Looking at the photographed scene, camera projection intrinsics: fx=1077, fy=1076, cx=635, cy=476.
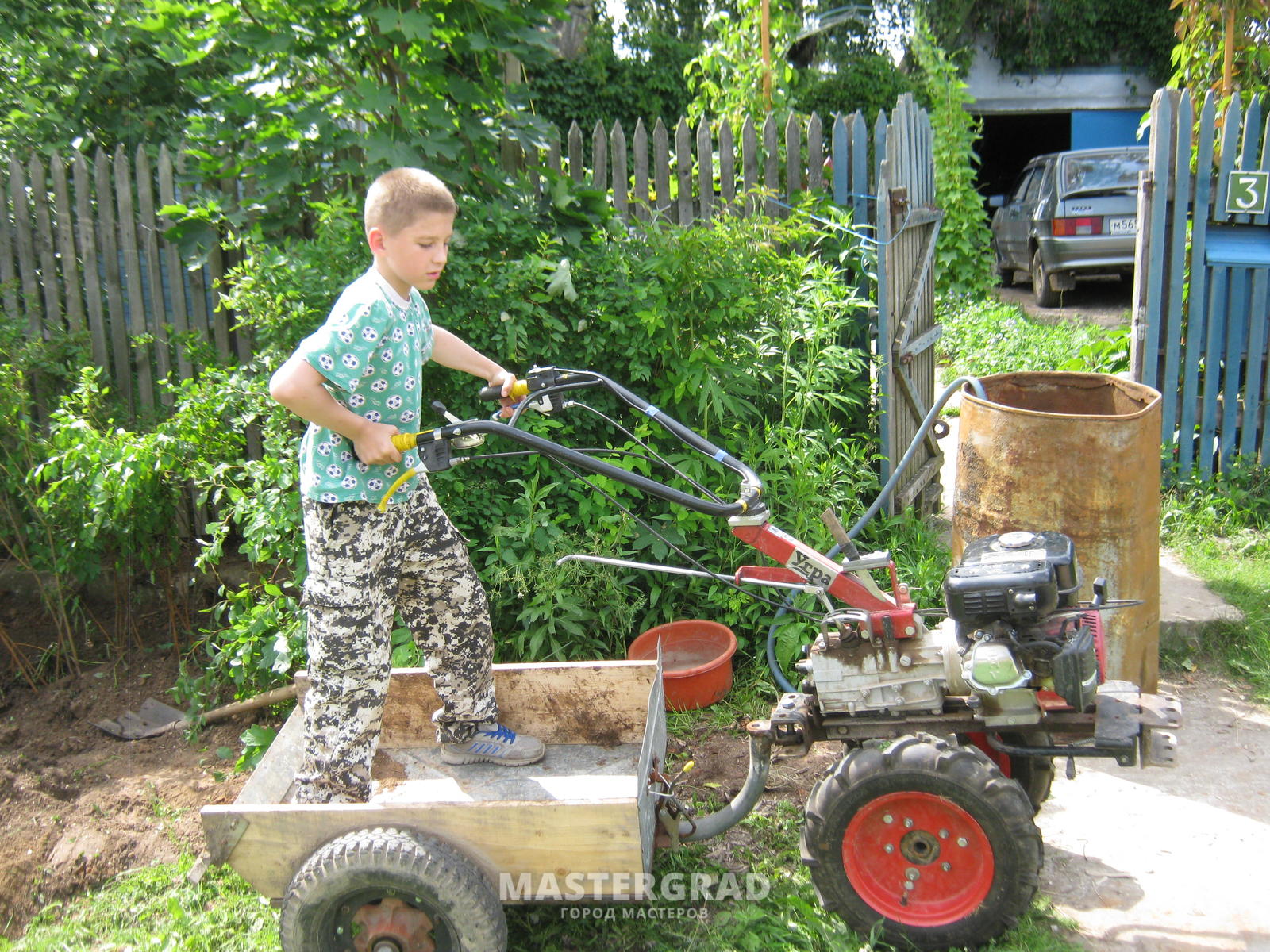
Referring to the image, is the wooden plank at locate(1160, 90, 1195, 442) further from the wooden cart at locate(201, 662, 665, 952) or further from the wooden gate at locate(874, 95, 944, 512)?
the wooden cart at locate(201, 662, 665, 952)

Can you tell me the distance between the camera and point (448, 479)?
4484mm

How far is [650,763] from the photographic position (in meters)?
2.96

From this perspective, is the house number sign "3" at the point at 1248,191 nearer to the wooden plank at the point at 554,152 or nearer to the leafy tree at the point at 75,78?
the wooden plank at the point at 554,152

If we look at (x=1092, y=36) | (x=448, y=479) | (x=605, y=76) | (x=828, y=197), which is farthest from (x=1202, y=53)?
(x=1092, y=36)

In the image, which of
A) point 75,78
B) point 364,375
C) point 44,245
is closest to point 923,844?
point 364,375

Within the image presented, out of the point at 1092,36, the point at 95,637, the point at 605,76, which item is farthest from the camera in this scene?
the point at 1092,36

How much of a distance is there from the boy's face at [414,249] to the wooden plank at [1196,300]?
4.30 metres

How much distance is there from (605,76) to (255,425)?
1113cm

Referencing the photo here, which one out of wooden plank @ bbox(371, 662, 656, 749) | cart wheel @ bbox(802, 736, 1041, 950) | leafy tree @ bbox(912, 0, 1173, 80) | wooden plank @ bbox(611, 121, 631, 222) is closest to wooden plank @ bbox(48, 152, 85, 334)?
wooden plank @ bbox(611, 121, 631, 222)

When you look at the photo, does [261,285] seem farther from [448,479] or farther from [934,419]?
[934,419]

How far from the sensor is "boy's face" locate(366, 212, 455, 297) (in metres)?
2.87

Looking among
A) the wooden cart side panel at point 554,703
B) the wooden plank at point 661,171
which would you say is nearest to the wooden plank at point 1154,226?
the wooden plank at point 661,171

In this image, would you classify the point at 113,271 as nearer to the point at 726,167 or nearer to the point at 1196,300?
the point at 726,167

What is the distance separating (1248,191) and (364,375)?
15.7 feet
